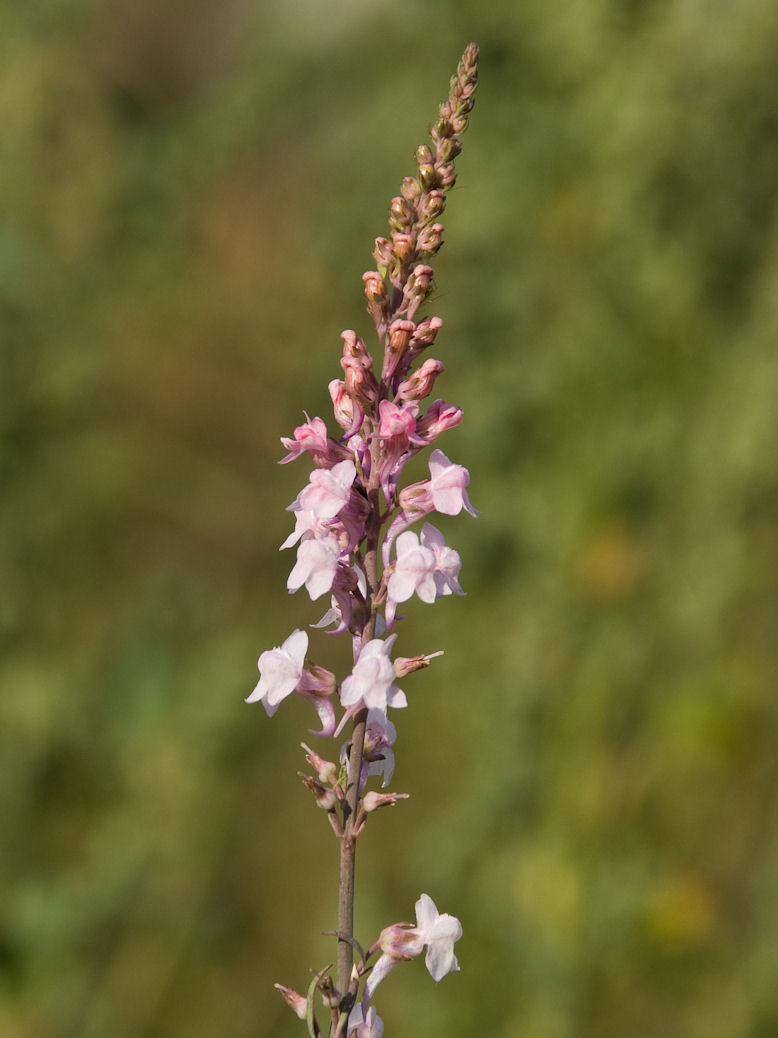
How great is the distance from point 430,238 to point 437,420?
0.49 feet

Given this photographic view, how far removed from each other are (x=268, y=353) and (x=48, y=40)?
1.58 metres

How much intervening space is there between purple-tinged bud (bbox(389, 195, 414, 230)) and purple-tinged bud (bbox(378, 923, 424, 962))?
590 millimetres

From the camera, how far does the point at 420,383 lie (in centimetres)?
92

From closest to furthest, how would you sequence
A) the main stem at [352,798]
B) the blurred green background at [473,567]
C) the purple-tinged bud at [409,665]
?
1. the main stem at [352,798]
2. the purple-tinged bud at [409,665]
3. the blurred green background at [473,567]

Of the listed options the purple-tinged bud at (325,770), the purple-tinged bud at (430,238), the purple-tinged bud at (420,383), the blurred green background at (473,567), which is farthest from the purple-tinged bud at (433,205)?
the blurred green background at (473,567)

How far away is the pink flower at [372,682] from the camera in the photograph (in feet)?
2.73

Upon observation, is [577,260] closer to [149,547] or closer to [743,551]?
[743,551]

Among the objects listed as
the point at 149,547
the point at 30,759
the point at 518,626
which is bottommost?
the point at 30,759

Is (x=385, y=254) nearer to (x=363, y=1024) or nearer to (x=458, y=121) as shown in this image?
(x=458, y=121)

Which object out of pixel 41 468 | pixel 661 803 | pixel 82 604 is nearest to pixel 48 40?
pixel 41 468

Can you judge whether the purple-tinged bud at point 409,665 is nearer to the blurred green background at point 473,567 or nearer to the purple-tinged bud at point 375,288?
the purple-tinged bud at point 375,288

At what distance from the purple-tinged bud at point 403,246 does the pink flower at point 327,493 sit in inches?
7.4

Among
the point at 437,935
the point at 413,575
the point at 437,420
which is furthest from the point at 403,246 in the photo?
the point at 437,935

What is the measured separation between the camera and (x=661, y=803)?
244cm
